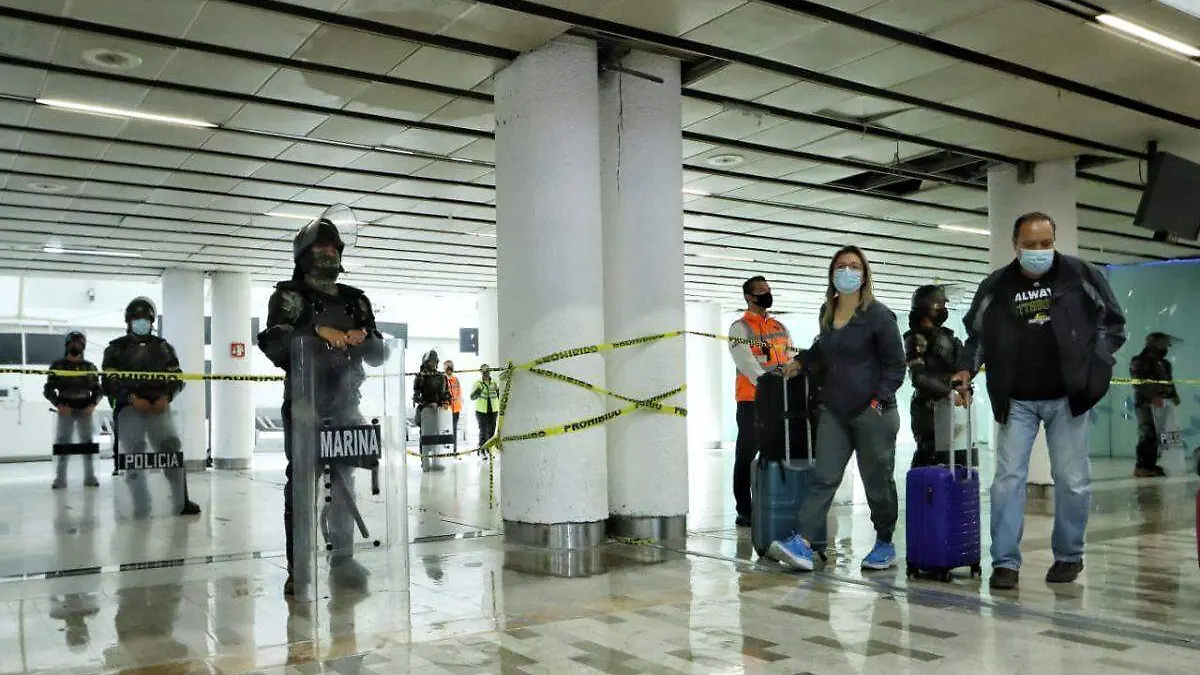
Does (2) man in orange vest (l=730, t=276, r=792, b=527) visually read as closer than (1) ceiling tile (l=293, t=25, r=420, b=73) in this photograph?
No

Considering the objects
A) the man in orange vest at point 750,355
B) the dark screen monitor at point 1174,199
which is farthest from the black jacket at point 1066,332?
the man in orange vest at point 750,355

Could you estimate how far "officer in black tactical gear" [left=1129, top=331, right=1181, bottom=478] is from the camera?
13.6 meters

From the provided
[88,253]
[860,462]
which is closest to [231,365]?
[88,253]

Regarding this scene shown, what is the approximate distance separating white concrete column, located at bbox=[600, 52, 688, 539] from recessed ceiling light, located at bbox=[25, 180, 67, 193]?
7336 millimetres

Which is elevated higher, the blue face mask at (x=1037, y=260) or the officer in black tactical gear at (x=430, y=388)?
the blue face mask at (x=1037, y=260)

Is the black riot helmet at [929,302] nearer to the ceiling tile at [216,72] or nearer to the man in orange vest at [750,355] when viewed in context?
the man in orange vest at [750,355]

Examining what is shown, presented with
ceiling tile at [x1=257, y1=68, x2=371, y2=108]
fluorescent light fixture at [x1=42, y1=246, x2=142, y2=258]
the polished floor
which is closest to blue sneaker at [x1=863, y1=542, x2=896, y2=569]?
the polished floor

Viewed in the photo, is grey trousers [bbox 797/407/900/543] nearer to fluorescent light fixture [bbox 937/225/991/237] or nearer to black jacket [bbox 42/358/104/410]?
black jacket [bbox 42/358/104/410]

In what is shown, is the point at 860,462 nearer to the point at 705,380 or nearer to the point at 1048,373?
the point at 1048,373

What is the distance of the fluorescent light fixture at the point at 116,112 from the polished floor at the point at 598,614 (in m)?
3.55

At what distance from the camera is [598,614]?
14.1ft

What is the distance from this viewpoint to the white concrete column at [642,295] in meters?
6.69

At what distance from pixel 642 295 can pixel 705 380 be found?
18.1m

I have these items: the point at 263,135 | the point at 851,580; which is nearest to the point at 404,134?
the point at 263,135
